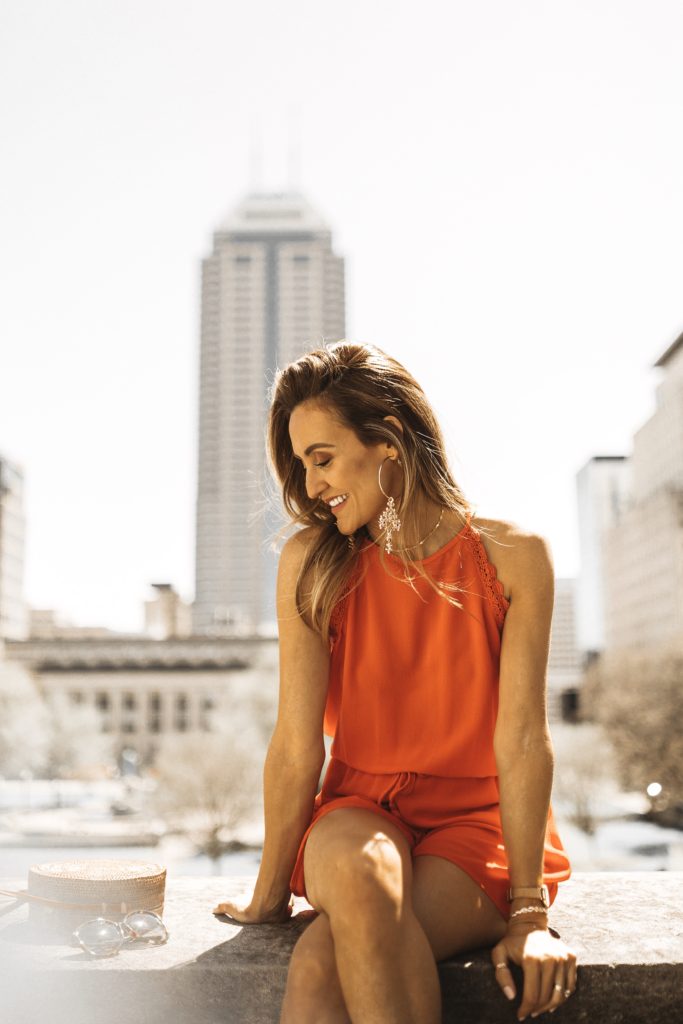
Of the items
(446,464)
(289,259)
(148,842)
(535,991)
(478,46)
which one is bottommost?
(148,842)

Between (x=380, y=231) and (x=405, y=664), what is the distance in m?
31.6

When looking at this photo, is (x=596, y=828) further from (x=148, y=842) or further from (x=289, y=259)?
(x=289, y=259)

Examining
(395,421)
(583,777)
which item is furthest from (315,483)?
(583,777)

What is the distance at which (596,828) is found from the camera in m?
24.1

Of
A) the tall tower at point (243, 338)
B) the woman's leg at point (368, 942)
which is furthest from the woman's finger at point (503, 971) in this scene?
the tall tower at point (243, 338)

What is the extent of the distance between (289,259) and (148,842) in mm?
54297

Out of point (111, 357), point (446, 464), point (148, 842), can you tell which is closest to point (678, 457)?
point (111, 357)

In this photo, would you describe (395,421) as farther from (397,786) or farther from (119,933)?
(119,933)

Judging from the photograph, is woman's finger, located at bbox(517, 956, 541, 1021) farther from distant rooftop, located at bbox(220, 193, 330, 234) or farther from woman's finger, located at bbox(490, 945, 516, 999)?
distant rooftop, located at bbox(220, 193, 330, 234)

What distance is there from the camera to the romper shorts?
4.17 ft

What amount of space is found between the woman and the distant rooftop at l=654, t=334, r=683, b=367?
4969 centimetres

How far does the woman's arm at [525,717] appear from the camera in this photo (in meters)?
1.26

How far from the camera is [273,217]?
241 ft

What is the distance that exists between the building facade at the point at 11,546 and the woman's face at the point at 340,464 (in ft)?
156
